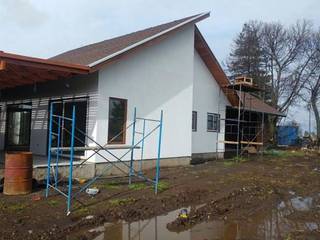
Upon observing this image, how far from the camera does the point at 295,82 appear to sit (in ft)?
142

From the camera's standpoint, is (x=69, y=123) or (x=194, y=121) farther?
(x=194, y=121)

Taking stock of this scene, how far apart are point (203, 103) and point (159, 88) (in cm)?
551

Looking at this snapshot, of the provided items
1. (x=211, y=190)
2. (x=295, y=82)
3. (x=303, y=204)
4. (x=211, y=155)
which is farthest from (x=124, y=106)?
(x=295, y=82)

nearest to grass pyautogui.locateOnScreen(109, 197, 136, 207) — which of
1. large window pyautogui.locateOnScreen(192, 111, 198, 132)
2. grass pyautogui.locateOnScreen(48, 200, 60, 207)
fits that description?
grass pyautogui.locateOnScreen(48, 200, 60, 207)

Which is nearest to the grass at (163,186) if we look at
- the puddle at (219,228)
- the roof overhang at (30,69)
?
the puddle at (219,228)

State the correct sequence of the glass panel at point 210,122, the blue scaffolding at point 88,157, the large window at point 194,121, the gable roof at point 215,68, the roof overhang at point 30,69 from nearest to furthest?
1. the blue scaffolding at point 88,157
2. the roof overhang at point 30,69
3. the gable roof at point 215,68
4. the large window at point 194,121
5. the glass panel at point 210,122

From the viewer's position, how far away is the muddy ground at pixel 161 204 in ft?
24.2

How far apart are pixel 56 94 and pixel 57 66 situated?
3.79 m

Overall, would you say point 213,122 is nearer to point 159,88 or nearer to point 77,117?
point 159,88

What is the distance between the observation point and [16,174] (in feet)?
33.2

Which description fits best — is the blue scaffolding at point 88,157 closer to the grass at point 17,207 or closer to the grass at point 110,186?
the grass at point 110,186

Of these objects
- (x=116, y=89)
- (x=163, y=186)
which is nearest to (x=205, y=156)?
(x=116, y=89)

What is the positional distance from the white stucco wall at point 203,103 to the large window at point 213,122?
23cm

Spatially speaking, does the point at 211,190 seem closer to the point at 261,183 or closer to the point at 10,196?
the point at 261,183
